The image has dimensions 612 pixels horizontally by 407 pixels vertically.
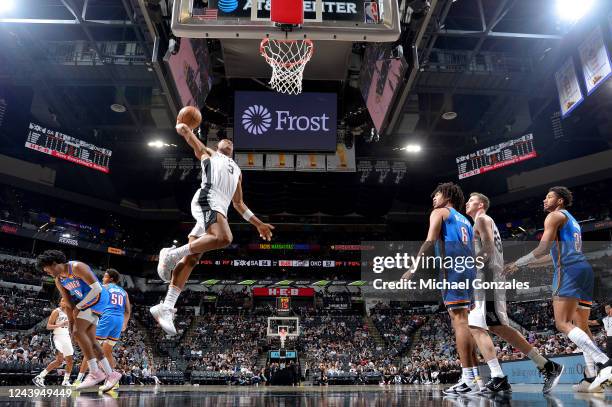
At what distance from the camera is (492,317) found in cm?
441

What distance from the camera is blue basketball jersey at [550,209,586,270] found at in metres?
4.51

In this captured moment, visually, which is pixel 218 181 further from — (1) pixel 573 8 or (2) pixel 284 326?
(2) pixel 284 326

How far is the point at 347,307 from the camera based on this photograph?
31.4m

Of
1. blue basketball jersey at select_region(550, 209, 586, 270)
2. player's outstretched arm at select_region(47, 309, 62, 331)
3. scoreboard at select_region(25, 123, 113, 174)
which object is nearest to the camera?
blue basketball jersey at select_region(550, 209, 586, 270)

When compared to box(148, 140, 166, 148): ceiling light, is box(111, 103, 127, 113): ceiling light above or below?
above

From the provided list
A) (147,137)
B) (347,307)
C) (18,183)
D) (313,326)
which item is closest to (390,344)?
(313,326)

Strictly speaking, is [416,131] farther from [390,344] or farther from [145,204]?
[145,204]

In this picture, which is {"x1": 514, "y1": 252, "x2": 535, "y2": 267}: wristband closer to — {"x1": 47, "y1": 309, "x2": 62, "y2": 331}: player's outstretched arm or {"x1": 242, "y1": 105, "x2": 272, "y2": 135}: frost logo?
{"x1": 47, "y1": 309, "x2": 62, "y2": 331}: player's outstretched arm

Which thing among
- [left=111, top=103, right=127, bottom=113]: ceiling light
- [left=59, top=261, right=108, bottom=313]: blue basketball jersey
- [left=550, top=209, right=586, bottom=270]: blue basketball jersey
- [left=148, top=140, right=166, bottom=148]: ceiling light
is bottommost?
[left=59, top=261, right=108, bottom=313]: blue basketball jersey

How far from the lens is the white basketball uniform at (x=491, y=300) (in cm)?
427

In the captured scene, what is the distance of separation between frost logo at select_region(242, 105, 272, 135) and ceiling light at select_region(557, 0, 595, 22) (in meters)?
7.18

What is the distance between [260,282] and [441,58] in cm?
2385

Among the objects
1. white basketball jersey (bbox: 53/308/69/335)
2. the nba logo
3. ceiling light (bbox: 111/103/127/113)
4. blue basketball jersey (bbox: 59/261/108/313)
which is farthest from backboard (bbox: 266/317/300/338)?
the nba logo

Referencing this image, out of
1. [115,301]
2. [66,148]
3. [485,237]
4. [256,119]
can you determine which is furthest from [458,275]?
[66,148]
